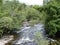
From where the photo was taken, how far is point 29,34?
55.8 feet

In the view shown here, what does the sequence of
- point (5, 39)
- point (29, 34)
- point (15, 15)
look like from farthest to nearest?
1. point (15, 15)
2. point (29, 34)
3. point (5, 39)

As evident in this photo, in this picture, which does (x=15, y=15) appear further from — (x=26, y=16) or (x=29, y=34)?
(x=29, y=34)

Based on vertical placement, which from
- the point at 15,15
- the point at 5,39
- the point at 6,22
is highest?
the point at 15,15

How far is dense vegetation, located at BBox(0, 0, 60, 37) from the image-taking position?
16172 mm

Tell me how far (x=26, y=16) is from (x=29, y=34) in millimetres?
2919

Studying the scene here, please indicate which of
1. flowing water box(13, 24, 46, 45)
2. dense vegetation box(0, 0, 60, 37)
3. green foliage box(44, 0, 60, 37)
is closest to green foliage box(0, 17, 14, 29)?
dense vegetation box(0, 0, 60, 37)

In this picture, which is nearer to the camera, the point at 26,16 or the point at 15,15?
the point at 15,15

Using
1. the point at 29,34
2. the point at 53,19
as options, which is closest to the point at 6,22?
the point at 29,34

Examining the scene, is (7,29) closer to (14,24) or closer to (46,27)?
(14,24)

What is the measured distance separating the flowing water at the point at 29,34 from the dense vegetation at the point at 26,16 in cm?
50

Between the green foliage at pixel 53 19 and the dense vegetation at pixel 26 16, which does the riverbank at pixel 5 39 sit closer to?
the dense vegetation at pixel 26 16

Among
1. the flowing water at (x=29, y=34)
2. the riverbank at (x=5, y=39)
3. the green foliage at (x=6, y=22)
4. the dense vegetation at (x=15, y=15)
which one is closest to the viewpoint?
the flowing water at (x=29, y=34)

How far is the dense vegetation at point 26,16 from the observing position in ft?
53.1

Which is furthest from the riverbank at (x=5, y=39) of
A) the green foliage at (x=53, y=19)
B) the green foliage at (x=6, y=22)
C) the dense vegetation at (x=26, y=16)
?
the green foliage at (x=53, y=19)
